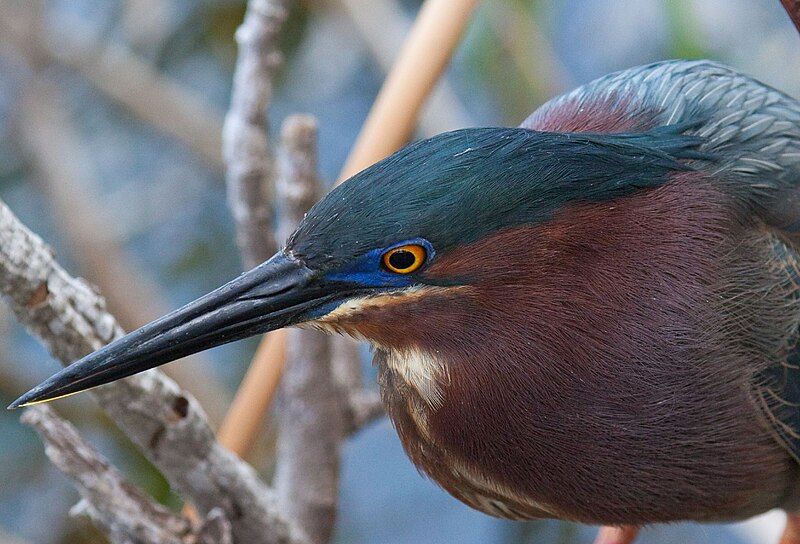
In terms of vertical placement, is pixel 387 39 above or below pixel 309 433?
above

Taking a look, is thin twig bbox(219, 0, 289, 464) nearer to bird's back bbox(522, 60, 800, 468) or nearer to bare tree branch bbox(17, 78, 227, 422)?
bird's back bbox(522, 60, 800, 468)

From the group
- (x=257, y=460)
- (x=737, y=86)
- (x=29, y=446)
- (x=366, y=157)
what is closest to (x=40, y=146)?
(x=29, y=446)

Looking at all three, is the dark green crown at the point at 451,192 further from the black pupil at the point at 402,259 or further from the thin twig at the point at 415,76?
the thin twig at the point at 415,76

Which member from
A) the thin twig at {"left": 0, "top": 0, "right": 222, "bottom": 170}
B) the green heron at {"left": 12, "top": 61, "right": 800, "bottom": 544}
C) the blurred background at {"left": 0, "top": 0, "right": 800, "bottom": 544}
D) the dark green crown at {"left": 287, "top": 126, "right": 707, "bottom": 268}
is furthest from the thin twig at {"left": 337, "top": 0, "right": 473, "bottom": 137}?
the dark green crown at {"left": 287, "top": 126, "right": 707, "bottom": 268}

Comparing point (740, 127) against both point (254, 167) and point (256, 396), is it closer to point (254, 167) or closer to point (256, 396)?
point (254, 167)

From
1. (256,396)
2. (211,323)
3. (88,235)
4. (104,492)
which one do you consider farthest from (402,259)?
(88,235)

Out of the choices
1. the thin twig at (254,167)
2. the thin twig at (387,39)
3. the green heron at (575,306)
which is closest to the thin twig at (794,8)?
the green heron at (575,306)
